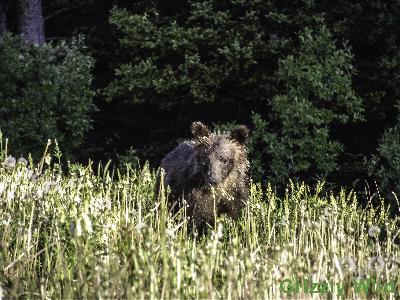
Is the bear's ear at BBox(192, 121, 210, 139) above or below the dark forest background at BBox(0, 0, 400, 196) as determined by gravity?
below

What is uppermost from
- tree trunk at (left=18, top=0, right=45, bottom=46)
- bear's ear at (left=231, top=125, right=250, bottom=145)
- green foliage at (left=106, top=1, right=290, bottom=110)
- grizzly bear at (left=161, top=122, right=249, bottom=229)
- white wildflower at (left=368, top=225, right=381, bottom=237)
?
tree trunk at (left=18, top=0, right=45, bottom=46)

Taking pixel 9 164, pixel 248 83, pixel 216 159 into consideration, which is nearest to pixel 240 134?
pixel 216 159

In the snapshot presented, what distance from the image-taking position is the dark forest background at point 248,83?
38.3 feet

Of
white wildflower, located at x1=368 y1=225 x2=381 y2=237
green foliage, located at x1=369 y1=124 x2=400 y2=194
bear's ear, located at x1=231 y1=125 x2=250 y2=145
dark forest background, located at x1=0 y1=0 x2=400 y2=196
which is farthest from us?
dark forest background, located at x1=0 y1=0 x2=400 y2=196

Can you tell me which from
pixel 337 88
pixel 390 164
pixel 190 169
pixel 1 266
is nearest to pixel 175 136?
pixel 337 88

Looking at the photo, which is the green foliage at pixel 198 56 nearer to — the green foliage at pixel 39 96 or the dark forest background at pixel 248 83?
the dark forest background at pixel 248 83

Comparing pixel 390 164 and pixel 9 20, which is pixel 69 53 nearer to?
pixel 9 20

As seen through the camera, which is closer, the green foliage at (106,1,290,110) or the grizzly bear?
the grizzly bear

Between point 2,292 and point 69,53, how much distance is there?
32.1ft

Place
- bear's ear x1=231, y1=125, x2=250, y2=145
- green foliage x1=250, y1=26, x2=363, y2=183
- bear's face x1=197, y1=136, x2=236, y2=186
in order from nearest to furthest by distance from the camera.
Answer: bear's face x1=197, y1=136, x2=236, y2=186, bear's ear x1=231, y1=125, x2=250, y2=145, green foliage x1=250, y1=26, x2=363, y2=183

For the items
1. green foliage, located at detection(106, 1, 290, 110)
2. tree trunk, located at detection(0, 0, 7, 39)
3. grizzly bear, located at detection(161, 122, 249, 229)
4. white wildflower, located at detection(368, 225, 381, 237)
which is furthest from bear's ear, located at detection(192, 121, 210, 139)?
tree trunk, located at detection(0, 0, 7, 39)

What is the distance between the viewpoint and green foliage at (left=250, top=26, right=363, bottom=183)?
11469 millimetres

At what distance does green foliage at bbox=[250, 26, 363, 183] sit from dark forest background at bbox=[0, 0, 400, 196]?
0.08 feet

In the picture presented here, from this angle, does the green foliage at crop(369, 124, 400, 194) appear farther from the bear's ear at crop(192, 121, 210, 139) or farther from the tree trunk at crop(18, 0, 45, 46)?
the tree trunk at crop(18, 0, 45, 46)
